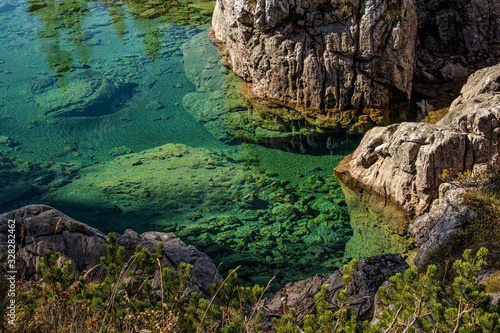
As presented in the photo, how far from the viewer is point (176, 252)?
19.9 ft

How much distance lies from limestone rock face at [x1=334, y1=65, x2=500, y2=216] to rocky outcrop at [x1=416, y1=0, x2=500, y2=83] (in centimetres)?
350

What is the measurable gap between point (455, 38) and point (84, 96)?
1164 centimetres

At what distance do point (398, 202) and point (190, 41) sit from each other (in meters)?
11.3

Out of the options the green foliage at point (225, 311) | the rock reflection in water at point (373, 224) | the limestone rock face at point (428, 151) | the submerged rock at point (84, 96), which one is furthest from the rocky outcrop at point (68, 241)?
the submerged rock at point (84, 96)

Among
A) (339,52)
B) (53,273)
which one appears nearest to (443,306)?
(53,273)

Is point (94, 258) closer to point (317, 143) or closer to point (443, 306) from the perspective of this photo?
point (443, 306)

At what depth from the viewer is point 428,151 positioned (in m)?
8.10

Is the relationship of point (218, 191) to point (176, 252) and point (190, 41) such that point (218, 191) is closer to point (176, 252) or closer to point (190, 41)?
point (176, 252)

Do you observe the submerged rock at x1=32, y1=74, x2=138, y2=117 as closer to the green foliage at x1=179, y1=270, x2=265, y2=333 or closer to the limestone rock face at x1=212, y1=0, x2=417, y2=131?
the limestone rock face at x1=212, y1=0, x2=417, y2=131

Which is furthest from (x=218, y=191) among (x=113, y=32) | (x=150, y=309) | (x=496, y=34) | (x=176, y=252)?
(x=113, y=32)

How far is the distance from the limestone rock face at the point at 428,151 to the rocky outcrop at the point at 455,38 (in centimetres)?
350

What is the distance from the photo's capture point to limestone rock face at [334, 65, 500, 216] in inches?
314

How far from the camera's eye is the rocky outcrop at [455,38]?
41.2 feet

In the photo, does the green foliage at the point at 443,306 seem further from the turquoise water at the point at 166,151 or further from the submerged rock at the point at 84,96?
the submerged rock at the point at 84,96
